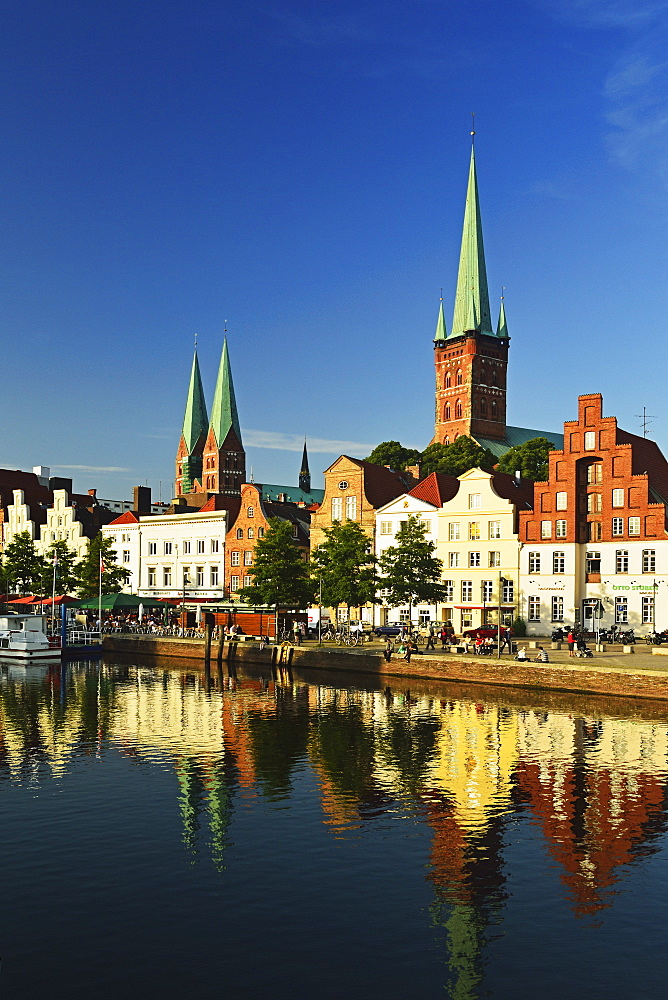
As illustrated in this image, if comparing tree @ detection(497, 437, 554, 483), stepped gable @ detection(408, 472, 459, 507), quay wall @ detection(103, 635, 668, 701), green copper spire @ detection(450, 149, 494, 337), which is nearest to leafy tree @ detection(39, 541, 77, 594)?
quay wall @ detection(103, 635, 668, 701)

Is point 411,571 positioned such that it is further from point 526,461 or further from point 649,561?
point 526,461

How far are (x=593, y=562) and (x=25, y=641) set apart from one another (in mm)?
51294

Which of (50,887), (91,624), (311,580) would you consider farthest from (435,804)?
(91,624)

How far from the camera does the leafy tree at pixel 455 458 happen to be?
12309cm

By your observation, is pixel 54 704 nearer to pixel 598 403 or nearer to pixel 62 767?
pixel 62 767

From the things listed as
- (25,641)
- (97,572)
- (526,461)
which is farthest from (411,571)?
(97,572)

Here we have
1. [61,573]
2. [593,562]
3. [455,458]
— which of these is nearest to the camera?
[593,562]

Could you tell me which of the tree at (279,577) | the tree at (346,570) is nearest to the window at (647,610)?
the tree at (346,570)

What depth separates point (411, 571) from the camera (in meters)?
81.6

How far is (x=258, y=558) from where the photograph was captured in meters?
90.2

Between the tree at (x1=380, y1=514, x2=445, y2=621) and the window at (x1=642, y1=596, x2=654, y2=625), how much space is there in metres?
16.7

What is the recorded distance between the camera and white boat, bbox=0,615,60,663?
282 ft

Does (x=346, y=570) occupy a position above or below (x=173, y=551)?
below

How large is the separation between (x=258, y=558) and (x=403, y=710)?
38.1 metres
